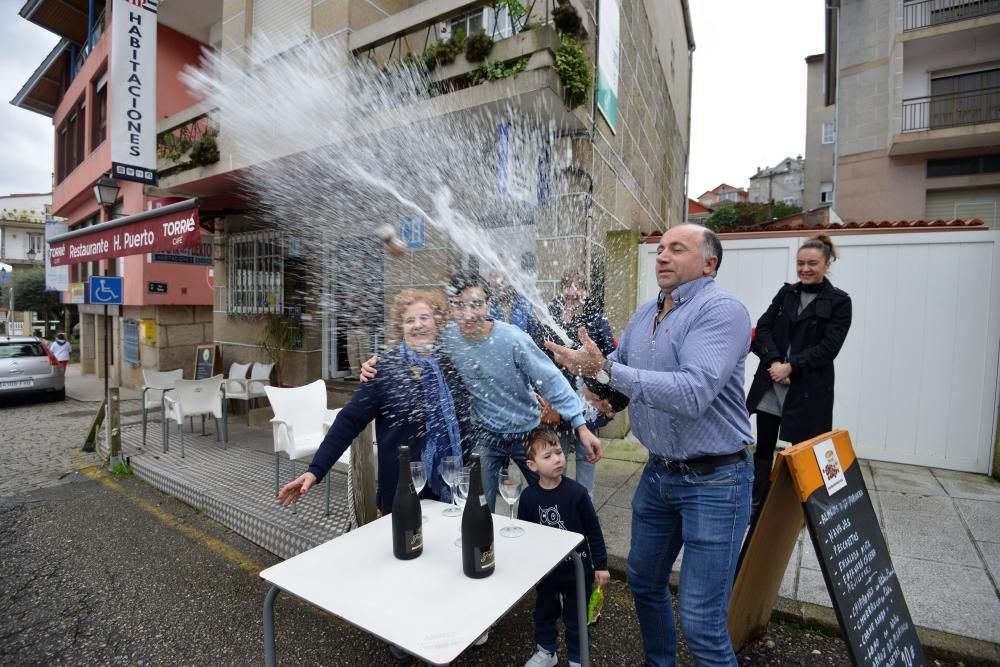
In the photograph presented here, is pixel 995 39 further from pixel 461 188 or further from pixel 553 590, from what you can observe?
pixel 553 590

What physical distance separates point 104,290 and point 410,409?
18.6 ft

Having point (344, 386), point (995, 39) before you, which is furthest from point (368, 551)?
point (995, 39)

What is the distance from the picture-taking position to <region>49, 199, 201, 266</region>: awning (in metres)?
4.88

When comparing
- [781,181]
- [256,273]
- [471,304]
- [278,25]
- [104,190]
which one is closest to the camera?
[471,304]

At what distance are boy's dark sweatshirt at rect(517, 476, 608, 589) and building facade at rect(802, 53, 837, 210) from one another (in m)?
34.8

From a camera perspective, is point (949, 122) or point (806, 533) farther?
point (949, 122)

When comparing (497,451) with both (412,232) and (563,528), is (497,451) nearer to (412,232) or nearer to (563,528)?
(563,528)

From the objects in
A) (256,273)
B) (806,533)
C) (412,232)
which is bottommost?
(806,533)

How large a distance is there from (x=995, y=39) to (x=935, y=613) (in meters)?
21.9

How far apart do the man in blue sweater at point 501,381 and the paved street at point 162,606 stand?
1014mm

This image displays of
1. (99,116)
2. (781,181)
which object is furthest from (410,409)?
(781,181)

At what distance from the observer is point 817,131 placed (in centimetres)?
3347

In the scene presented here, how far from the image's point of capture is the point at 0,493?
5367 millimetres

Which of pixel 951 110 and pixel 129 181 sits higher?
pixel 951 110
